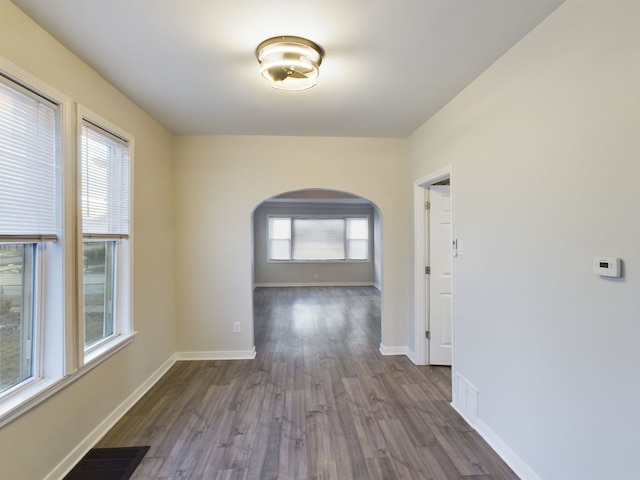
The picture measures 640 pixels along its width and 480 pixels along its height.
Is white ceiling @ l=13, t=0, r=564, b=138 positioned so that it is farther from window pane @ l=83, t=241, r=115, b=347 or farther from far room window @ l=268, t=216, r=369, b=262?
far room window @ l=268, t=216, r=369, b=262

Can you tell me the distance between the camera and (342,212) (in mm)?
8984

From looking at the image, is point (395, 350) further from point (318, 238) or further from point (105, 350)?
point (318, 238)

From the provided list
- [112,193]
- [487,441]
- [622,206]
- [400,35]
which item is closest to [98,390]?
[112,193]

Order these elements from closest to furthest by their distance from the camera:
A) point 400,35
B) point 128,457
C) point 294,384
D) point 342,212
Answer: point 400,35 < point 128,457 < point 294,384 < point 342,212

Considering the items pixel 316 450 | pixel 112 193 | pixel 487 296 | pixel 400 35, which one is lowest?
pixel 316 450

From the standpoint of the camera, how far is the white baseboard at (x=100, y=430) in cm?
184

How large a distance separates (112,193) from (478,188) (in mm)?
2785

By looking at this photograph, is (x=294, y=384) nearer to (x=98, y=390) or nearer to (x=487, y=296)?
(x=98, y=390)

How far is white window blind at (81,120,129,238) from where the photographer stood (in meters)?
2.13

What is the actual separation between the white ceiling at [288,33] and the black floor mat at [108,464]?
256 centimetres

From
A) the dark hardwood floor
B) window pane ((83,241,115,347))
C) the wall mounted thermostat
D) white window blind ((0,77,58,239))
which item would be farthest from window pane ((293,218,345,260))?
the wall mounted thermostat

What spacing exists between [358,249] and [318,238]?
3.95 feet

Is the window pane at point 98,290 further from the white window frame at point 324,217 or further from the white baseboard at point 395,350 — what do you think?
the white window frame at point 324,217

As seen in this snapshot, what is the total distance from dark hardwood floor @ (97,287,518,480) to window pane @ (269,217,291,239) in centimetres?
519
